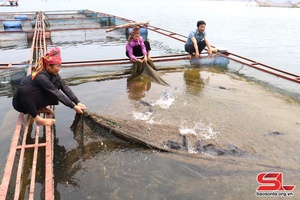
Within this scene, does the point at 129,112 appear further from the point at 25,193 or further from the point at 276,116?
the point at 276,116

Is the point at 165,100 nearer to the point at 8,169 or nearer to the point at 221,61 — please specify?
the point at 8,169

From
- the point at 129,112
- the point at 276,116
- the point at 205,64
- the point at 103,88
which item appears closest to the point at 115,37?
the point at 205,64

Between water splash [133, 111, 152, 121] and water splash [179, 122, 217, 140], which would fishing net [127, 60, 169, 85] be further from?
water splash [179, 122, 217, 140]

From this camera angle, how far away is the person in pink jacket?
7.23m

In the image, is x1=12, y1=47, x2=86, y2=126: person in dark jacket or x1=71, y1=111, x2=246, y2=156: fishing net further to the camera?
x1=71, y1=111, x2=246, y2=156: fishing net

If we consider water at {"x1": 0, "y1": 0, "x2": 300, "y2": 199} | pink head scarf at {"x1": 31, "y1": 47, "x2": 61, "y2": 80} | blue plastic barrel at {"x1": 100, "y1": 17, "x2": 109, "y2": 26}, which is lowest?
water at {"x1": 0, "y1": 0, "x2": 300, "y2": 199}

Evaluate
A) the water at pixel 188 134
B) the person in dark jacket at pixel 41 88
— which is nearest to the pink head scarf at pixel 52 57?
the person in dark jacket at pixel 41 88

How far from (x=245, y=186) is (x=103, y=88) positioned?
187 inches

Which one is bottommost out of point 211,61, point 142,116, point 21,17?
point 142,116

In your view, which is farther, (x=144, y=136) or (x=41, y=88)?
(x=144, y=136)

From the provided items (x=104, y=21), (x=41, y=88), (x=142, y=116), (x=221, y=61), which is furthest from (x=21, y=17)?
(x=41, y=88)

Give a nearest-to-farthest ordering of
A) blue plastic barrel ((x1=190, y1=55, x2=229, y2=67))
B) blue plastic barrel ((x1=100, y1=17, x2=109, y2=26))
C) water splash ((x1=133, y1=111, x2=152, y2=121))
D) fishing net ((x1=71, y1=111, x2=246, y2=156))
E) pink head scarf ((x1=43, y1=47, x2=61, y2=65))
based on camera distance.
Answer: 1. pink head scarf ((x1=43, y1=47, x2=61, y2=65))
2. fishing net ((x1=71, y1=111, x2=246, y2=156))
3. water splash ((x1=133, y1=111, x2=152, y2=121))
4. blue plastic barrel ((x1=190, y1=55, x2=229, y2=67))
5. blue plastic barrel ((x1=100, y1=17, x2=109, y2=26))

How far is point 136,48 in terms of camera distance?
754 centimetres

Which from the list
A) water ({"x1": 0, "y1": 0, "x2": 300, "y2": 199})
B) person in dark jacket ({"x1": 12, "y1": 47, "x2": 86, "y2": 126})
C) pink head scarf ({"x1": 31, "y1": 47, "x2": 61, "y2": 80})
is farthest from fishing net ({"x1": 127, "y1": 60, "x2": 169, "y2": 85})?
pink head scarf ({"x1": 31, "y1": 47, "x2": 61, "y2": 80})
